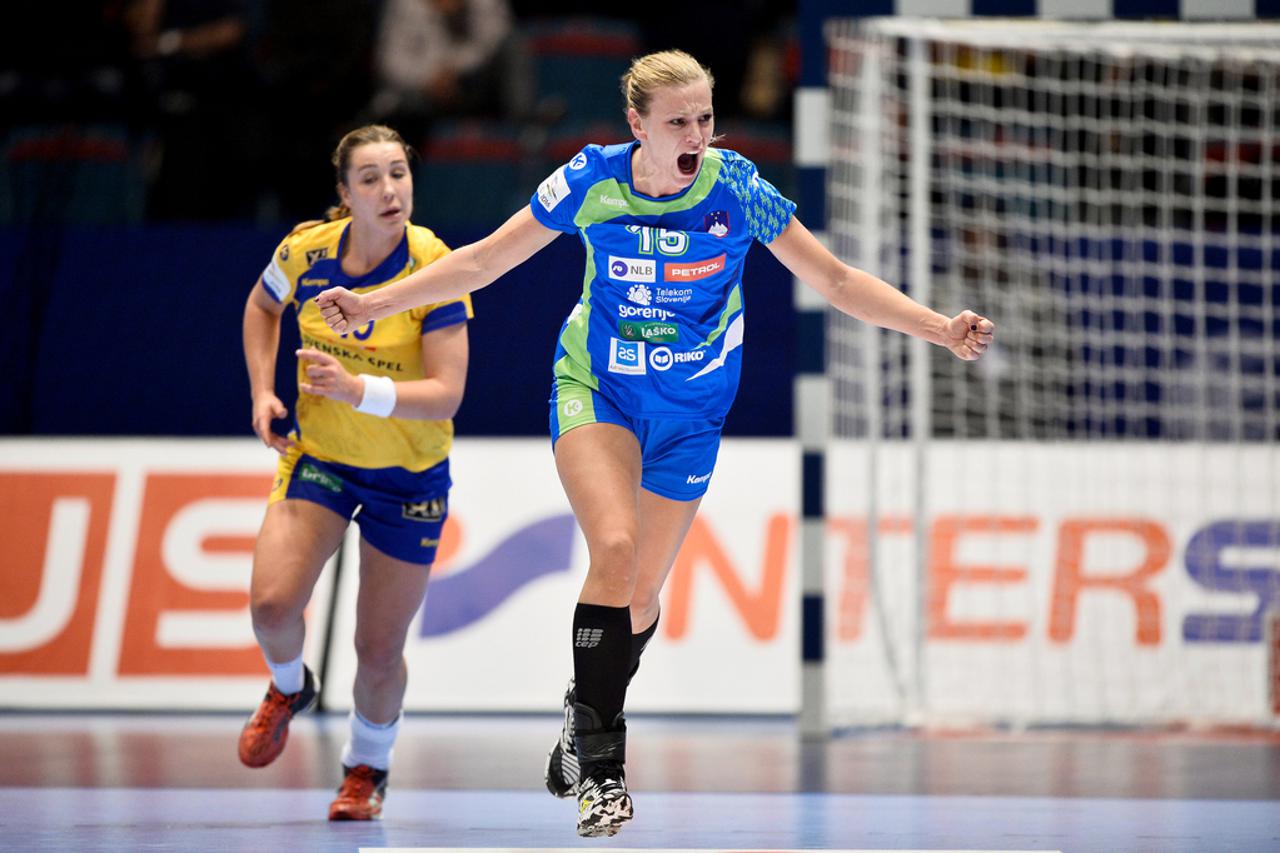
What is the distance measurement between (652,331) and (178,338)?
4.90 m

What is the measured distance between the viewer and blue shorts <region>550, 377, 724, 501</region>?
Answer: 14.8 feet

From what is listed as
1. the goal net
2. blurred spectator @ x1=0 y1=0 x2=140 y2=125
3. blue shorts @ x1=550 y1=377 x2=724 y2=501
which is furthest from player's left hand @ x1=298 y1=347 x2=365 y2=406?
blurred spectator @ x1=0 y1=0 x2=140 y2=125

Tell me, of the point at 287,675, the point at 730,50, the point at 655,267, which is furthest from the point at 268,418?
the point at 730,50

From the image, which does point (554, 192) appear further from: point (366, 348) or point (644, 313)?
point (366, 348)

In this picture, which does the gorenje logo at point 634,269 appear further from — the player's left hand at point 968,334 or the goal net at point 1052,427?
the goal net at point 1052,427

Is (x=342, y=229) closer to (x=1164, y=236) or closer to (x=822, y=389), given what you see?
(x=822, y=389)

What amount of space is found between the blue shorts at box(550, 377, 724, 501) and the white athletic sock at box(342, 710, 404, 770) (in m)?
1.30

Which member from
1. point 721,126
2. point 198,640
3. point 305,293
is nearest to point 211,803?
point 305,293

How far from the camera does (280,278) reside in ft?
17.6

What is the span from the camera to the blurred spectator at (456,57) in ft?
32.8

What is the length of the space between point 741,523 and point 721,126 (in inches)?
126

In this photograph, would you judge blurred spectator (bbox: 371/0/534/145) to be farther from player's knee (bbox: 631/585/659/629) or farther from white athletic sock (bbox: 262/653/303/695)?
player's knee (bbox: 631/585/659/629)

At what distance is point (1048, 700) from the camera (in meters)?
7.82

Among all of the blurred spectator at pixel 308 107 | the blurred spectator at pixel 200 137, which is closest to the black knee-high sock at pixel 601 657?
the blurred spectator at pixel 308 107
